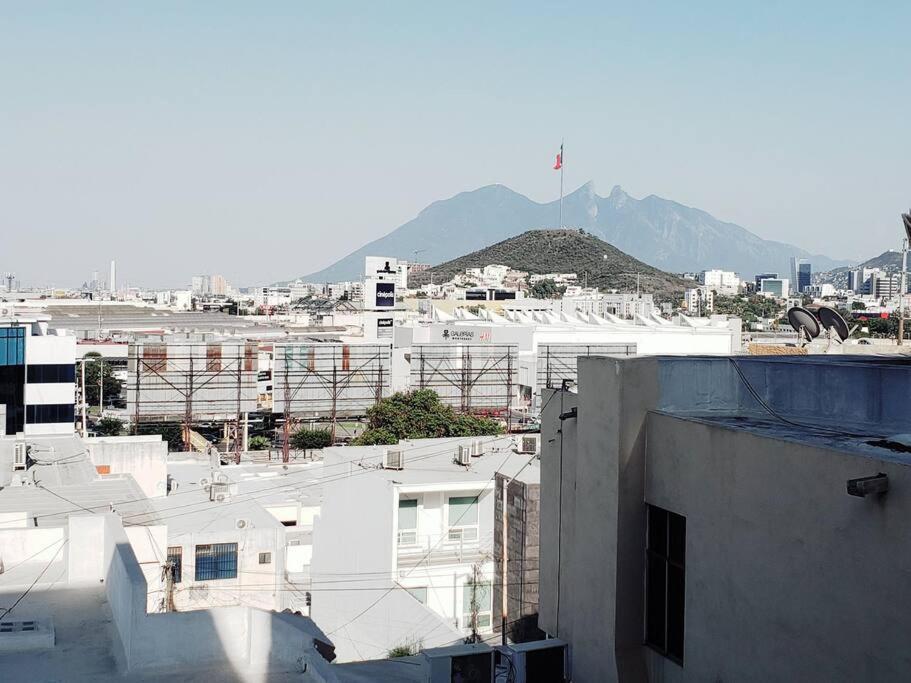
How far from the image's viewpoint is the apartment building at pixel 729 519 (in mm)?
3328

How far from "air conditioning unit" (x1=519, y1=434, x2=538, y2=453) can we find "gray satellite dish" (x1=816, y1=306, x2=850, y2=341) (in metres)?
8.81

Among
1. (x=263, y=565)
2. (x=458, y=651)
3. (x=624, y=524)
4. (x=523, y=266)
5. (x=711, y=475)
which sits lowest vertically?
(x=263, y=565)

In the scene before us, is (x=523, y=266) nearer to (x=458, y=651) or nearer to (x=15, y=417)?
(x=15, y=417)

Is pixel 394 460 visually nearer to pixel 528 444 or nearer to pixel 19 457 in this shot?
pixel 528 444

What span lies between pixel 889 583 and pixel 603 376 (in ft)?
5.80

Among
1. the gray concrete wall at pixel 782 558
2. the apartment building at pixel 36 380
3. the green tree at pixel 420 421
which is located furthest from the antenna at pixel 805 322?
the apartment building at pixel 36 380

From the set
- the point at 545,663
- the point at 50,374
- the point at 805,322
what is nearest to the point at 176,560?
the point at 805,322

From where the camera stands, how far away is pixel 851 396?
16.0 feet

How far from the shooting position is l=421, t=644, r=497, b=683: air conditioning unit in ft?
17.3

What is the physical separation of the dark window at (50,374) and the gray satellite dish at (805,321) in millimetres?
25684

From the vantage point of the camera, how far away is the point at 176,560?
49.5 feet

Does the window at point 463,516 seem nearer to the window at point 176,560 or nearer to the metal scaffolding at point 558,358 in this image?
the window at point 176,560

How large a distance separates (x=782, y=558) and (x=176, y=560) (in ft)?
42.3

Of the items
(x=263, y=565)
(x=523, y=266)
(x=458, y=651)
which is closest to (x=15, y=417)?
(x=263, y=565)
